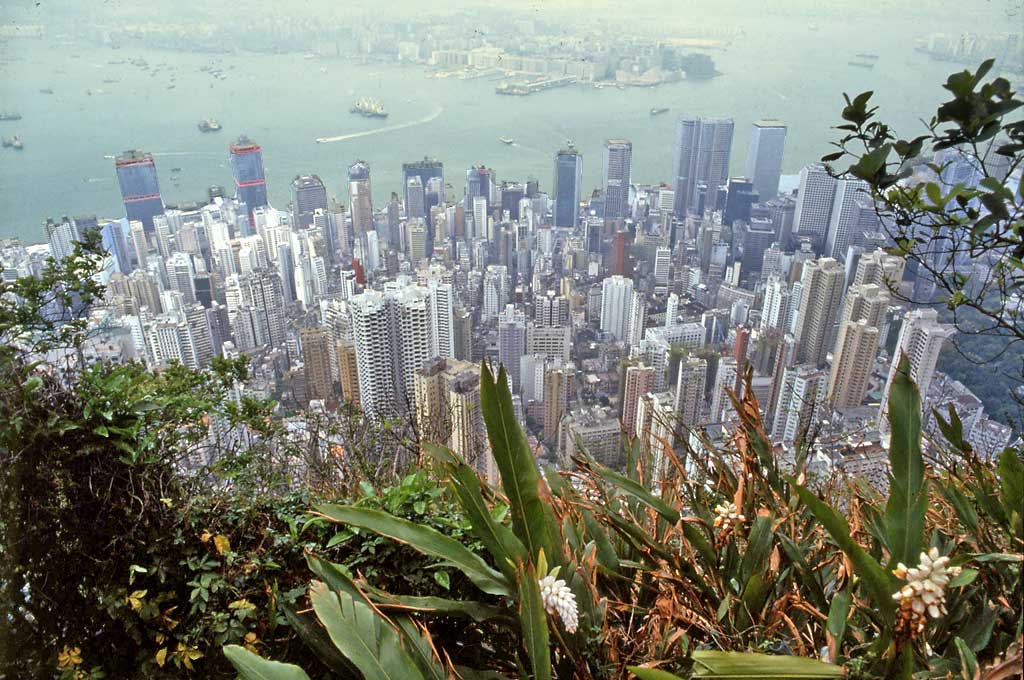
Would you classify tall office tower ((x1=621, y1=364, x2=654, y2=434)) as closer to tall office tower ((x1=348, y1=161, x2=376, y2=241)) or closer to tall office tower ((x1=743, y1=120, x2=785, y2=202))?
tall office tower ((x1=743, y1=120, x2=785, y2=202))

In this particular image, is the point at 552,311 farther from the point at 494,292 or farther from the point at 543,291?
the point at 543,291

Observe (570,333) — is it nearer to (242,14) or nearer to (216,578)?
(242,14)

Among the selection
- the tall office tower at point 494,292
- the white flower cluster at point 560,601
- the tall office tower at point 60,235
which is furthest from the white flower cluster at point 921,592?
the tall office tower at point 494,292

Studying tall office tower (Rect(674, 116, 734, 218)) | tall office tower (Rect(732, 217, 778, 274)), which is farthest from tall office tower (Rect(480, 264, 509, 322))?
tall office tower (Rect(674, 116, 734, 218))

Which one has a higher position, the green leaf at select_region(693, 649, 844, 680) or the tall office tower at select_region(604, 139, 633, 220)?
the green leaf at select_region(693, 649, 844, 680)

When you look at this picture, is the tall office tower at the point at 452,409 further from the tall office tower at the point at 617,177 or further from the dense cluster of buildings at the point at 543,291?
the tall office tower at the point at 617,177

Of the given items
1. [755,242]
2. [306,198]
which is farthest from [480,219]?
[755,242]

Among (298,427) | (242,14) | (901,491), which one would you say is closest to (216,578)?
(901,491)
